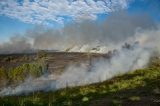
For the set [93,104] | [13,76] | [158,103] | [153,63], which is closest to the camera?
[158,103]

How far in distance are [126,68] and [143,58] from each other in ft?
25.7

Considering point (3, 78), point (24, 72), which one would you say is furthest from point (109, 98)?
point (24, 72)

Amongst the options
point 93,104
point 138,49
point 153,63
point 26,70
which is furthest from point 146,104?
point 26,70

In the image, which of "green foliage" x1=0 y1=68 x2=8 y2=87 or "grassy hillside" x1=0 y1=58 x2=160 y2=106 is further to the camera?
"green foliage" x1=0 y1=68 x2=8 y2=87

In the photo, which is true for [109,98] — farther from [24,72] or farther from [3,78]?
[24,72]

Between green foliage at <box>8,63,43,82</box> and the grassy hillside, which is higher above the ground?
green foliage at <box>8,63,43,82</box>

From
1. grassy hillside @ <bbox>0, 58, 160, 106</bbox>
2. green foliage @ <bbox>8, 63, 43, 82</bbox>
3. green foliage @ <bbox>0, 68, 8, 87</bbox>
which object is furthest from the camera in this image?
green foliage @ <bbox>8, 63, 43, 82</bbox>

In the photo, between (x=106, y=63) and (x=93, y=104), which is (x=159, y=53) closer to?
(x=106, y=63)

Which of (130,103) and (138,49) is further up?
(138,49)

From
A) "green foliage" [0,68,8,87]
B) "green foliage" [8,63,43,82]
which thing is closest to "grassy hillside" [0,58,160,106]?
"green foliage" [0,68,8,87]

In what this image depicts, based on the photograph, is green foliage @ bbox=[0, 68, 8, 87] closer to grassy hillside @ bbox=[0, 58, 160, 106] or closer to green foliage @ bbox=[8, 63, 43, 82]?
green foliage @ bbox=[8, 63, 43, 82]

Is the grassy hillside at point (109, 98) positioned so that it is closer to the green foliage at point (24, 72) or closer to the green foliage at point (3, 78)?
the green foliage at point (3, 78)

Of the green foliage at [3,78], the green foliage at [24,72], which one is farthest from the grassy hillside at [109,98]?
the green foliage at [24,72]

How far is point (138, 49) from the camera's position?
130 meters
